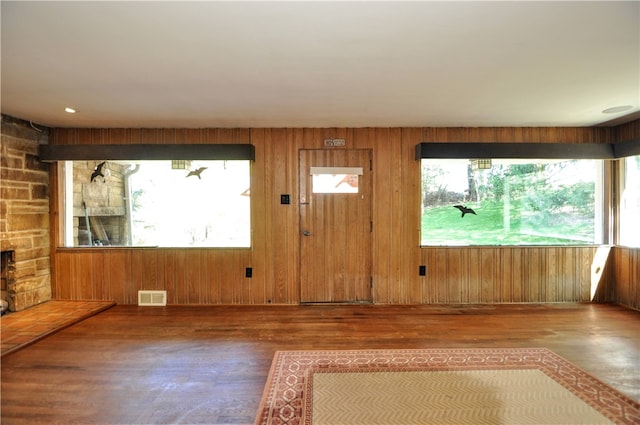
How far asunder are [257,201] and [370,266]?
1863 mm

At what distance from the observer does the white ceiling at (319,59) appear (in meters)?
1.78

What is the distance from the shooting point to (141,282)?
169 inches

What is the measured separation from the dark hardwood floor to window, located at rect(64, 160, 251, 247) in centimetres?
Result: 101

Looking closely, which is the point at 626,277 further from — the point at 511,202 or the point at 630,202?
the point at 511,202

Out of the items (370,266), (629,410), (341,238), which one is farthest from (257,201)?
(629,410)

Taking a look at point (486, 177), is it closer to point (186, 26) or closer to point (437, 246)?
point (437, 246)

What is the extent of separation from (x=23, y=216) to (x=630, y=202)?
26.5ft

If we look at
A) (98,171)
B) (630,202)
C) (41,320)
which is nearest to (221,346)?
(41,320)

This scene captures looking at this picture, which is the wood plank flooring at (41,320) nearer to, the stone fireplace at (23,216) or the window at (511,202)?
the stone fireplace at (23,216)

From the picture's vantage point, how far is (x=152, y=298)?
13.9 feet

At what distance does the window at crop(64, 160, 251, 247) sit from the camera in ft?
14.4

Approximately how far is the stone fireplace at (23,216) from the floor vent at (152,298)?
130 centimetres

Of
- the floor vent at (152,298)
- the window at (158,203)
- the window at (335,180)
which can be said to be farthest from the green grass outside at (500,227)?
the floor vent at (152,298)

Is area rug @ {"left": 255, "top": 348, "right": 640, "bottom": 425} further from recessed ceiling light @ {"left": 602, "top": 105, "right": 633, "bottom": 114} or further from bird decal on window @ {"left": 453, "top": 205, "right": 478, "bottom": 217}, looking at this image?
recessed ceiling light @ {"left": 602, "top": 105, "right": 633, "bottom": 114}
